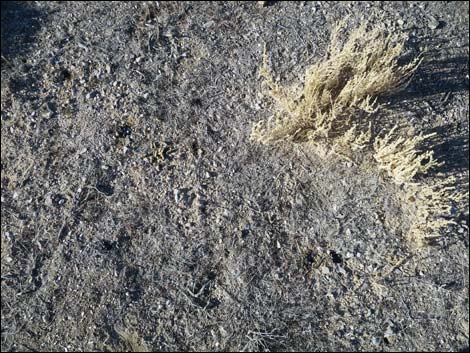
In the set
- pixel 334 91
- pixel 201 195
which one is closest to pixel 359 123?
pixel 334 91

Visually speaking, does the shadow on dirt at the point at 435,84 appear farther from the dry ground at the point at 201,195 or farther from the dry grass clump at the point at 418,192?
the dry grass clump at the point at 418,192

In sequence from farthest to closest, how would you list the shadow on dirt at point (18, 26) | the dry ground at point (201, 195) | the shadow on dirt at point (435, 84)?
the shadow on dirt at point (18, 26)
the shadow on dirt at point (435, 84)
the dry ground at point (201, 195)

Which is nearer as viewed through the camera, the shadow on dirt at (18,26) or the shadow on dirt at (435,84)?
the shadow on dirt at (435,84)

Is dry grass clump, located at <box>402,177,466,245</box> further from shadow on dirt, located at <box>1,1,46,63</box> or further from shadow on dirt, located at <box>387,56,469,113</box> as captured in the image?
shadow on dirt, located at <box>1,1,46,63</box>

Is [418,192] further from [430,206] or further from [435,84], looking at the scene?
[435,84]

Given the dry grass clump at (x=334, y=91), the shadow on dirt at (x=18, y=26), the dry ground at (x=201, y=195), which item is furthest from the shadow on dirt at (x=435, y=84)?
the shadow on dirt at (x=18, y=26)

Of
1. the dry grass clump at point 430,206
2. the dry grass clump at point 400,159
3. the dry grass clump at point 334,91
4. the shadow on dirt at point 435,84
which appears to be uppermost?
the dry grass clump at point 334,91
